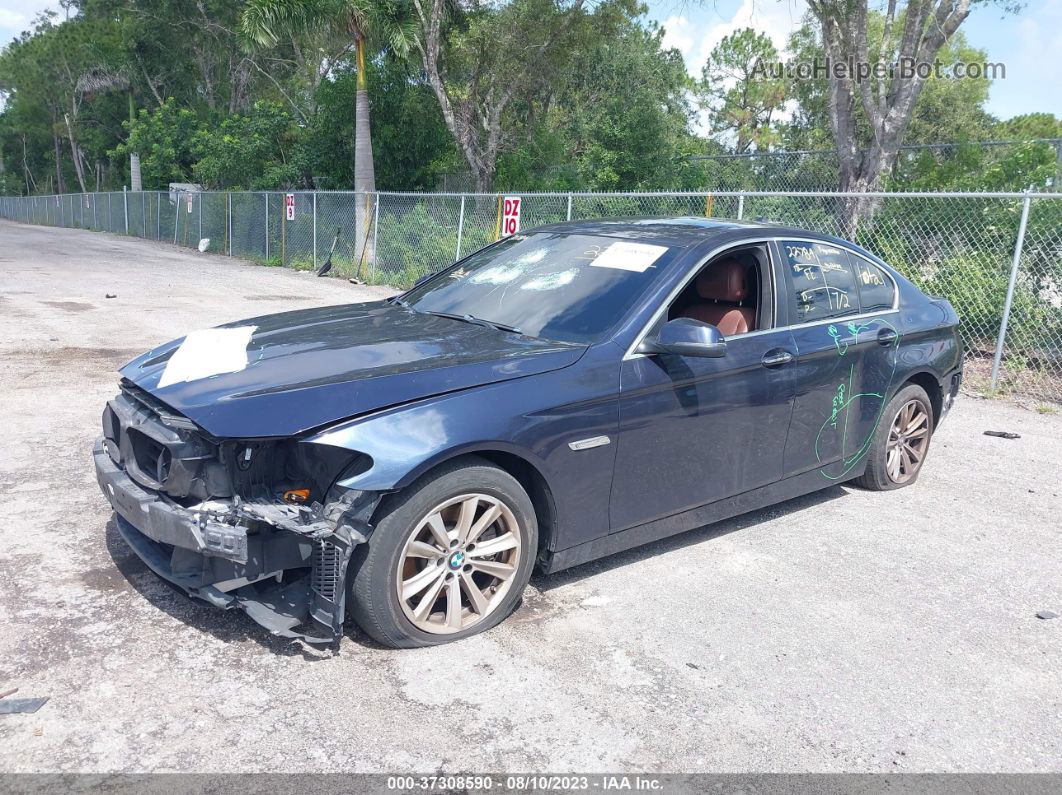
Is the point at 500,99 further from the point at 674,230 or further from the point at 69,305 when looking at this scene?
the point at 674,230

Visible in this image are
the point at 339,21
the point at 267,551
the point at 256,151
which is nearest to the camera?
the point at 267,551

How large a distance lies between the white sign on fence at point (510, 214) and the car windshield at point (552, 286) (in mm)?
9203

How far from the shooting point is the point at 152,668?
3279 millimetres

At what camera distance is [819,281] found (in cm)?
501

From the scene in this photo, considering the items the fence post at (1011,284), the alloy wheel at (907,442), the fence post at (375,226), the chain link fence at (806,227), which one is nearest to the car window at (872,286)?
the alloy wheel at (907,442)

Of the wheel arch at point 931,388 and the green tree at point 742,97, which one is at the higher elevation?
the green tree at point 742,97

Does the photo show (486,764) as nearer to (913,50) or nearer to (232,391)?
(232,391)

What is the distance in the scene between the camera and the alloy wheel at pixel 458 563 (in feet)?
11.1

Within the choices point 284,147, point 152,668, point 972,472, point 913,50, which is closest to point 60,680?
point 152,668

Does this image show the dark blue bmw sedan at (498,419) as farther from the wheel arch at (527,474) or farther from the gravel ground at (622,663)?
the gravel ground at (622,663)

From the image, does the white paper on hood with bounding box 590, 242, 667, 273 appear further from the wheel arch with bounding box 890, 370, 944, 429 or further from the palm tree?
the palm tree

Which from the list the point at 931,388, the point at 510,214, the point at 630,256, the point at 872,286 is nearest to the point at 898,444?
the point at 931,388

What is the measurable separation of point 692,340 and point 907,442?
2637 millimetres

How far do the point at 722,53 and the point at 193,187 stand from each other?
2968 cm
